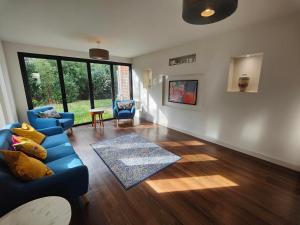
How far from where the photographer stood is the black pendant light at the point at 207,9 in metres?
1.12

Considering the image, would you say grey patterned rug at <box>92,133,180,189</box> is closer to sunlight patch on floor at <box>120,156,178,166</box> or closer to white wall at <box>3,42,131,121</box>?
sunlight patch on floor at <box>120,156,178,166</box>

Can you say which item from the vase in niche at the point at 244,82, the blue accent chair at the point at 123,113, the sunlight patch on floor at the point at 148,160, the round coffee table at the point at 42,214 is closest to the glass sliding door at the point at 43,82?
the blue accent chair at the point at 123,113

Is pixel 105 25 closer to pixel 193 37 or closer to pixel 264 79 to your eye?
pixel 193 37

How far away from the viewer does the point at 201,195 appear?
5.98ft

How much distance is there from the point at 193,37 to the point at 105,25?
194cm

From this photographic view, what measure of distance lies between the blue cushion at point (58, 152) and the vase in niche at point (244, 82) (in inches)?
132

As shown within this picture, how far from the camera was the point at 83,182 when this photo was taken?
1554 mm

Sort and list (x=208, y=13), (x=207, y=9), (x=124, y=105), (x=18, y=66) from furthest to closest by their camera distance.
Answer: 1. (x=124, y=105)
2. (x=18, y=66)
3. (x=208, y=13)
4. (x=207, y=9)

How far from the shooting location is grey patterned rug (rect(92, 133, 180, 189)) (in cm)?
222

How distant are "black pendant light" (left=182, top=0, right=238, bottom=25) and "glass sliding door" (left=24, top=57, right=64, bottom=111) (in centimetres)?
432

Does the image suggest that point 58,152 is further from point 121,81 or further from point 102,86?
point 121,81

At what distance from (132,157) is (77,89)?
329cm

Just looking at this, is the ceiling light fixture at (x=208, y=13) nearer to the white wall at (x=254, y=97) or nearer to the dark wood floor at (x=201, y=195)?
the white wall at (x=254, y=97)

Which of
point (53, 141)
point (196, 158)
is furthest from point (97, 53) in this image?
point (196, 158)
